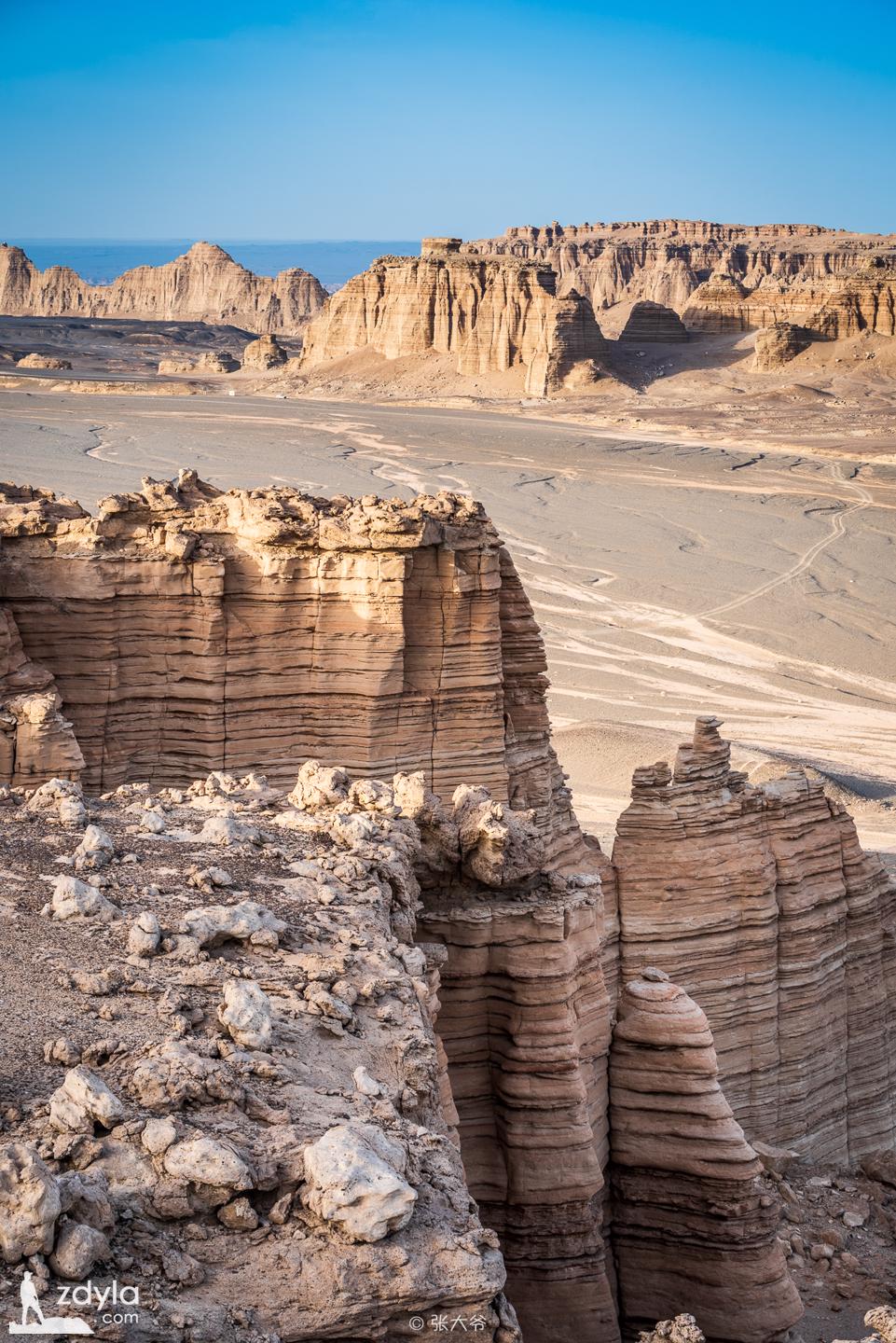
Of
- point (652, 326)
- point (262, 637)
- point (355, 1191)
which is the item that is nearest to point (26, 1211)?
point (355, 1191)

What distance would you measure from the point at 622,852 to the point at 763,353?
356 feet

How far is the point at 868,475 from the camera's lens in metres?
81.3

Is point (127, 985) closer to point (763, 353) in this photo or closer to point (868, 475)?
point (868, 475)

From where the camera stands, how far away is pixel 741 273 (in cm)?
17600

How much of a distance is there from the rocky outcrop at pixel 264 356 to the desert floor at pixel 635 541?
18.7 meters

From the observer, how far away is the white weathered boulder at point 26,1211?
17.2ft

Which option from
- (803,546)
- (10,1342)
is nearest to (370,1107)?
(10,1342)

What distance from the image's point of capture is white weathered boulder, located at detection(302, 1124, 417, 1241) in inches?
232

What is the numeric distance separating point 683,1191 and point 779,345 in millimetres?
112151

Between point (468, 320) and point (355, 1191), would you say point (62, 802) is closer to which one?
point (355, 1191)

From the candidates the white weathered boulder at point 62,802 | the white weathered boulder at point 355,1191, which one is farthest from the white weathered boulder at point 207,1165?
the white weathered boulder at point 62,802

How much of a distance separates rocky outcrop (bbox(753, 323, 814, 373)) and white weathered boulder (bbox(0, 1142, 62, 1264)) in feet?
384

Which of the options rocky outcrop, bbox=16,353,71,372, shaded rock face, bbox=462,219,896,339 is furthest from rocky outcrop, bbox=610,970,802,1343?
rocky outcrop, bbox=16,353,71,372

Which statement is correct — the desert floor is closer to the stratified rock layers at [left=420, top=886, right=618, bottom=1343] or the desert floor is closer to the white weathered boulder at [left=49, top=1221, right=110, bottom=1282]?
the stratified rock layers at [left=420, top=886, right=618, bottom=1343]
